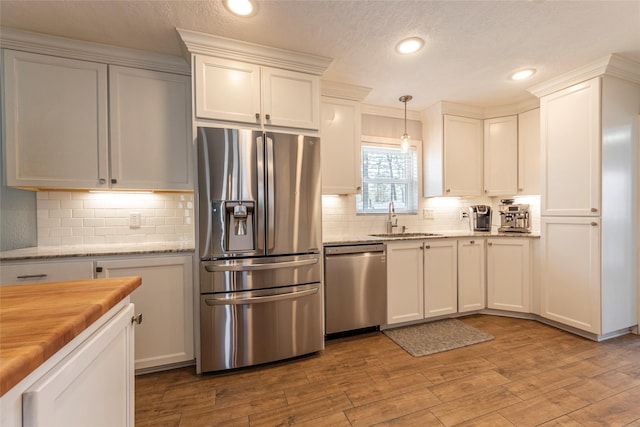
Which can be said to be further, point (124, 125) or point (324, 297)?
point (324, 297)

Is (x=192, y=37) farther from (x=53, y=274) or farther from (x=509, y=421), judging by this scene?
(x=509, y=421)

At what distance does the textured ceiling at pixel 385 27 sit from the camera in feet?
5.53

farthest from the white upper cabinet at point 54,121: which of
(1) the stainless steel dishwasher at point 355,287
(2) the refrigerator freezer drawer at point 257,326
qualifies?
(1) the stainless steel dishwasher at point 355,287

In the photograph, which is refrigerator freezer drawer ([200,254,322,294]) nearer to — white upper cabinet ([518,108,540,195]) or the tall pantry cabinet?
the tall pantry cabinet

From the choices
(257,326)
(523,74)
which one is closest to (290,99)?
(257,326)

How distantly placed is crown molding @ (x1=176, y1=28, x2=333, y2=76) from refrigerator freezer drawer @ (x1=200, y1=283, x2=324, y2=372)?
1743mm

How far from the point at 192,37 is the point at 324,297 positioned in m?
2.24

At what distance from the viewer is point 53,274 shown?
5.70 feet

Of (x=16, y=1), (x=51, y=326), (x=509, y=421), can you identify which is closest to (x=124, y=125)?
(x=16, y=1)

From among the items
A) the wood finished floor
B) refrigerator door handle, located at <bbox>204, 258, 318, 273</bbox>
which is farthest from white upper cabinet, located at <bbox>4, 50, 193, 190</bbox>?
the wood finished floor

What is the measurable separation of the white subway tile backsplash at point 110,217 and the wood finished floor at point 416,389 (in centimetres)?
112

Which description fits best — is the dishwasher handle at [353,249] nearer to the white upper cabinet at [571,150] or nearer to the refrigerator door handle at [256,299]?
the refrigerator door handle at [256,299]

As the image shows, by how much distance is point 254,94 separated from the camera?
208 cm

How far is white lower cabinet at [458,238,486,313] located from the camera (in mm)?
2941
